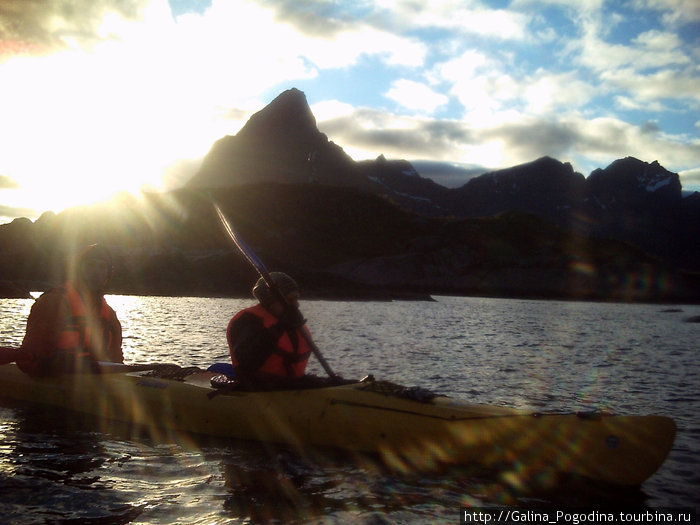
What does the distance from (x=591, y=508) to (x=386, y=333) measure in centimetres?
1773

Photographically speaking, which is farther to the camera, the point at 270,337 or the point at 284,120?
the point at 284,120

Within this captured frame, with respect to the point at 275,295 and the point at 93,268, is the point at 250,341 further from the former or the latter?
the point at 93,268

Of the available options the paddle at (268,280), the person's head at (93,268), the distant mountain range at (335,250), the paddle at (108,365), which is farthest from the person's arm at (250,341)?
the distant mountain range at (335,250)

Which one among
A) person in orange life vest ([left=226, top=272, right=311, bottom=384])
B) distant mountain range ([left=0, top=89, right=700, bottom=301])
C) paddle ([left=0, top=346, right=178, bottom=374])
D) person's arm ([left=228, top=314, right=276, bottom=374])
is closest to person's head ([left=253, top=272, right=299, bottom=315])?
person in orange life vest ([left=226, top=272, right=311, bottom=384])

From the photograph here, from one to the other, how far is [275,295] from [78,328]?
335cm

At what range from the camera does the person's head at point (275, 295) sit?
270 inches

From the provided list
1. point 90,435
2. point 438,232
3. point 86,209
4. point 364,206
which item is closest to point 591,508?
point 90,435

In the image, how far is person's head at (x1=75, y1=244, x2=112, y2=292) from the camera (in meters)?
8.34

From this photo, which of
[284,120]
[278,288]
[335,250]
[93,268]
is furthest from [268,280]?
[284,120]

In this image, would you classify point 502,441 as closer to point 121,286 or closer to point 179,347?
point 179,347

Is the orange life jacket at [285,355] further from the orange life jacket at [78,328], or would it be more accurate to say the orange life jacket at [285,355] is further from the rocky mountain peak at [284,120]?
the rocky mountain peak at [284,120]

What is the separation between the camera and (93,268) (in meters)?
8.34

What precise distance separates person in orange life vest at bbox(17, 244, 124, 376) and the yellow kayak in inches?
17.8

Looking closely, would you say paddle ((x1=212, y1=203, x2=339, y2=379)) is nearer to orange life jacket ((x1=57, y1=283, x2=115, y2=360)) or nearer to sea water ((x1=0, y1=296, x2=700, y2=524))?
sea water ((x1=0, y1=296, x2=700, y2=524))
